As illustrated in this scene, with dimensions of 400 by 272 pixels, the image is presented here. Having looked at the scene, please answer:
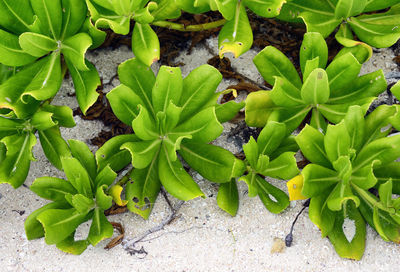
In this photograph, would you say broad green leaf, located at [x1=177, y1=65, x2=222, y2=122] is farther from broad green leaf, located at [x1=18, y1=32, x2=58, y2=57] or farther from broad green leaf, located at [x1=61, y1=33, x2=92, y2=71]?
broad green leaf, located at [x1=18, y1=32, x2=58, y2=57]

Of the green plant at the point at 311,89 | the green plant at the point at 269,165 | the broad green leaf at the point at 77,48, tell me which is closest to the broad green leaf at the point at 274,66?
the green plant at the point at 311,89

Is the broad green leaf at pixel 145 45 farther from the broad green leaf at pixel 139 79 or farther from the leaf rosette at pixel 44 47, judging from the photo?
the leaf rosette at pixel 44 47

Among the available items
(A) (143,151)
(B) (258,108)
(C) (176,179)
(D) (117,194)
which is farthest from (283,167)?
(D) (117,194)

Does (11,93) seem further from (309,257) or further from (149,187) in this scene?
(309,257)

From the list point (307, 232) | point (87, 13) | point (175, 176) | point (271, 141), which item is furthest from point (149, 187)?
point (87, 13)

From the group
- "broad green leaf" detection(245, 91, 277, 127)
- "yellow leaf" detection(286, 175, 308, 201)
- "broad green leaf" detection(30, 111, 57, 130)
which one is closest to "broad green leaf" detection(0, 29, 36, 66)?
"broad green leaf" detection(30, 111, 57, 130)

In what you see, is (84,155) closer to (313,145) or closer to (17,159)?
(17,159)
